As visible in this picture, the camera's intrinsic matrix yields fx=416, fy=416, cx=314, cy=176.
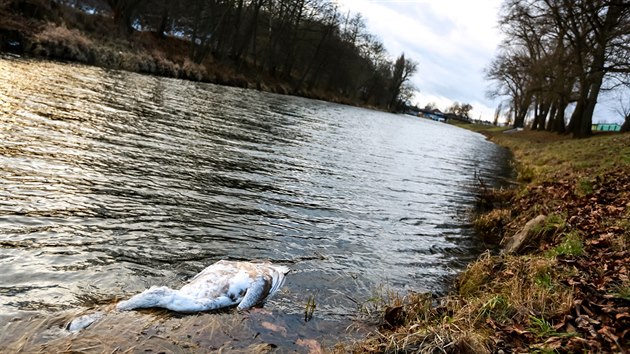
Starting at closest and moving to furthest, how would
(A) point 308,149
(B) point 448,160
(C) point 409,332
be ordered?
(C) point 409,332 < (A) point 308,149 < (B) point 448,160

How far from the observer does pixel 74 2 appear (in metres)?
36.5

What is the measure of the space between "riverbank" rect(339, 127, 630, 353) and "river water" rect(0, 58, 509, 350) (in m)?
0.69

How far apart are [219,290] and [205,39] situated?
44.9 meters

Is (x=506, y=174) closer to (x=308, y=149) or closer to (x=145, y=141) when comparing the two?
(x=308, y=149)

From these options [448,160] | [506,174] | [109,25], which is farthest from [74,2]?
[506,174]

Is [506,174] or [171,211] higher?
[506,174]

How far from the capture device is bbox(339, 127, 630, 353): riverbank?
3.74 metres

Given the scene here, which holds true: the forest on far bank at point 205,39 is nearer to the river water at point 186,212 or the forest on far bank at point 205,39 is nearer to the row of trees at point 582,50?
the river water at point 186,212

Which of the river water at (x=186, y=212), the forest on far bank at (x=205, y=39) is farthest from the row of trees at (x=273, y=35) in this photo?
the river water at (x=186, y=212)

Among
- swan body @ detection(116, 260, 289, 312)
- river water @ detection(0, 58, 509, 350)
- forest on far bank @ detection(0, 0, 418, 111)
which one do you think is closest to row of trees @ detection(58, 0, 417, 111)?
forest on far bank @ detection(0, 0, 418, 111)

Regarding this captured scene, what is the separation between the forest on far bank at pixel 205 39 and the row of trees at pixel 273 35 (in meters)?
0.12

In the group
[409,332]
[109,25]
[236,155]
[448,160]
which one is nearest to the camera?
[409,332]

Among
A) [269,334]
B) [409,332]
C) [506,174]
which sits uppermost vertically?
[506,174]

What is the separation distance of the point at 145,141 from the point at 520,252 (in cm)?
926
